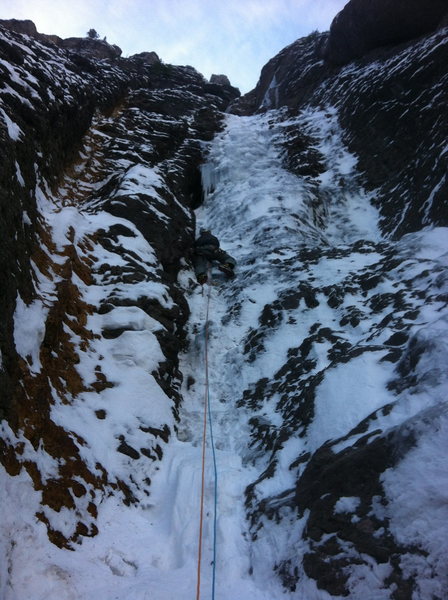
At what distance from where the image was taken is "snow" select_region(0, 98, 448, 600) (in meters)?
3.18

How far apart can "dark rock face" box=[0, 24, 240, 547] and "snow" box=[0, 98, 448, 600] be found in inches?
2.5

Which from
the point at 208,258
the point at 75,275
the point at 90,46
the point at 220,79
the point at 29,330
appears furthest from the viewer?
the point at 220,79

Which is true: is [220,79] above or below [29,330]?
above

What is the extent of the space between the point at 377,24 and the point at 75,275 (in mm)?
18557

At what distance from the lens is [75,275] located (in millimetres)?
6914

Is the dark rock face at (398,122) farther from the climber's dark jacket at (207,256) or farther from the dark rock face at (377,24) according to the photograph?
the climber's dark jacket at (207,256)

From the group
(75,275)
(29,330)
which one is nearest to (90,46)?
(75,275)

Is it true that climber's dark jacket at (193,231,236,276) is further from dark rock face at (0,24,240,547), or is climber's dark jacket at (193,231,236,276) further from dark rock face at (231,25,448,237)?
dark rock face at (231,25,448,237)

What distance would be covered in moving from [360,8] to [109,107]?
41.2 feet

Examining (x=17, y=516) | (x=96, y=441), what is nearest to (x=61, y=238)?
(x=96, y=441)

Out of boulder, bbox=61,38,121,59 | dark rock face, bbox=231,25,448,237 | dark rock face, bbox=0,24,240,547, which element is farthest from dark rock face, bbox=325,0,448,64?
boulder, bbox=61,38,121,59

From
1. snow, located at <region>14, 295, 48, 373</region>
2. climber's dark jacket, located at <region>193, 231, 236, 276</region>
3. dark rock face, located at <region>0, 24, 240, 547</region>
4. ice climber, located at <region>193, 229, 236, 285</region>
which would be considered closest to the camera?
dark rock face, located at <region>0, 24, 240, 547</region>

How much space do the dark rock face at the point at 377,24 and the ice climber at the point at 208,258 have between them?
13816 mm

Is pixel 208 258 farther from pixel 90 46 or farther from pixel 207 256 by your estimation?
pixel 90 46
